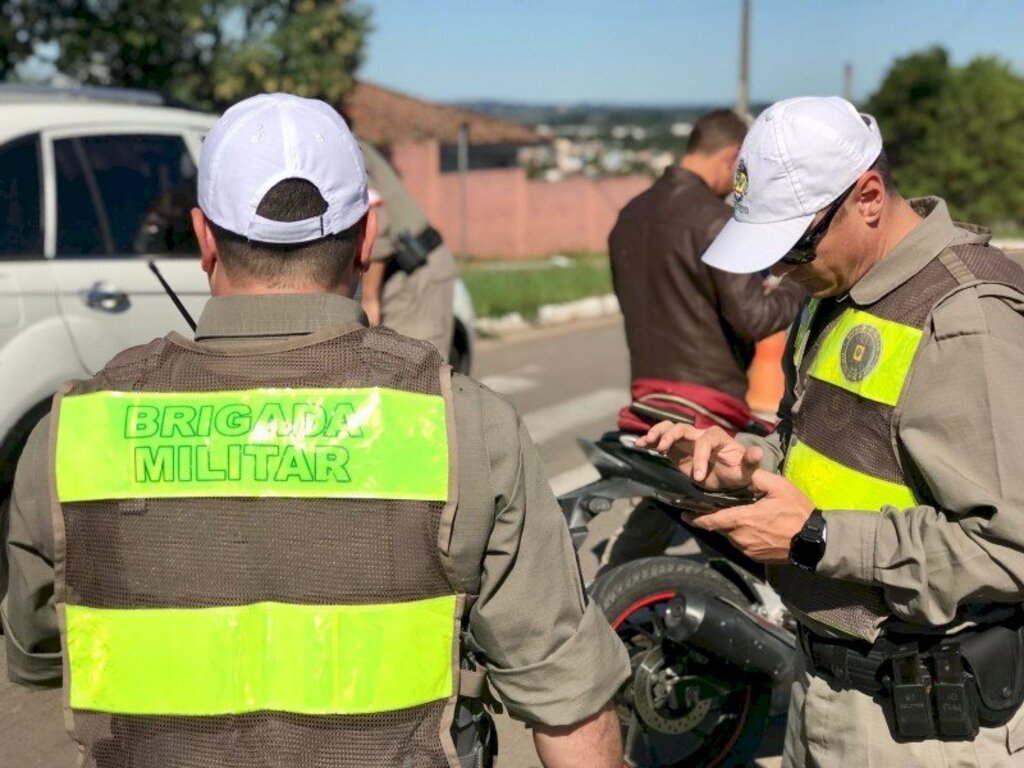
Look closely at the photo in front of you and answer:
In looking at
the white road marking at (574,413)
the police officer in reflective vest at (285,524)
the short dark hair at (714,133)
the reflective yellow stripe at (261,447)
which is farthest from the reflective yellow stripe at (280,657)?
the white road marking at (574,413)

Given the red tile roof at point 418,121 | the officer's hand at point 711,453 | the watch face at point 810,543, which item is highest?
the officer's hand at point 711,453

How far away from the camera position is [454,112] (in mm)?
47031

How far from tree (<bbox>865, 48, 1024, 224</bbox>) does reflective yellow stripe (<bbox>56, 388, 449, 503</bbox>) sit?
3253cm

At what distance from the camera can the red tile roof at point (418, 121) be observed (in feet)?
138

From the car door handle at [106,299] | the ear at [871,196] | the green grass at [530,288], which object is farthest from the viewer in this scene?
the green grass at [530,288]

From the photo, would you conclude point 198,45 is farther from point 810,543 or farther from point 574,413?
point 810,543

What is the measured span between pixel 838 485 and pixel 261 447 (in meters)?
1.10

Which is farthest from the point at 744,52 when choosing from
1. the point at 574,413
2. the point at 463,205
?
the point at 574,413

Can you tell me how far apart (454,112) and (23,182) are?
4317 centimetres

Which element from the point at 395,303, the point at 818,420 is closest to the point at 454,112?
the point at 395,303

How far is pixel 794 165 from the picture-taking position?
224 centimetres

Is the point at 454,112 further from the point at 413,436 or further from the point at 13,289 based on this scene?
the point at 413,436

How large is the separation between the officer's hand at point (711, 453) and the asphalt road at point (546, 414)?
138cm

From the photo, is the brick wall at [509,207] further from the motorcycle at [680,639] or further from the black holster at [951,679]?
the black holster at [951,679]
